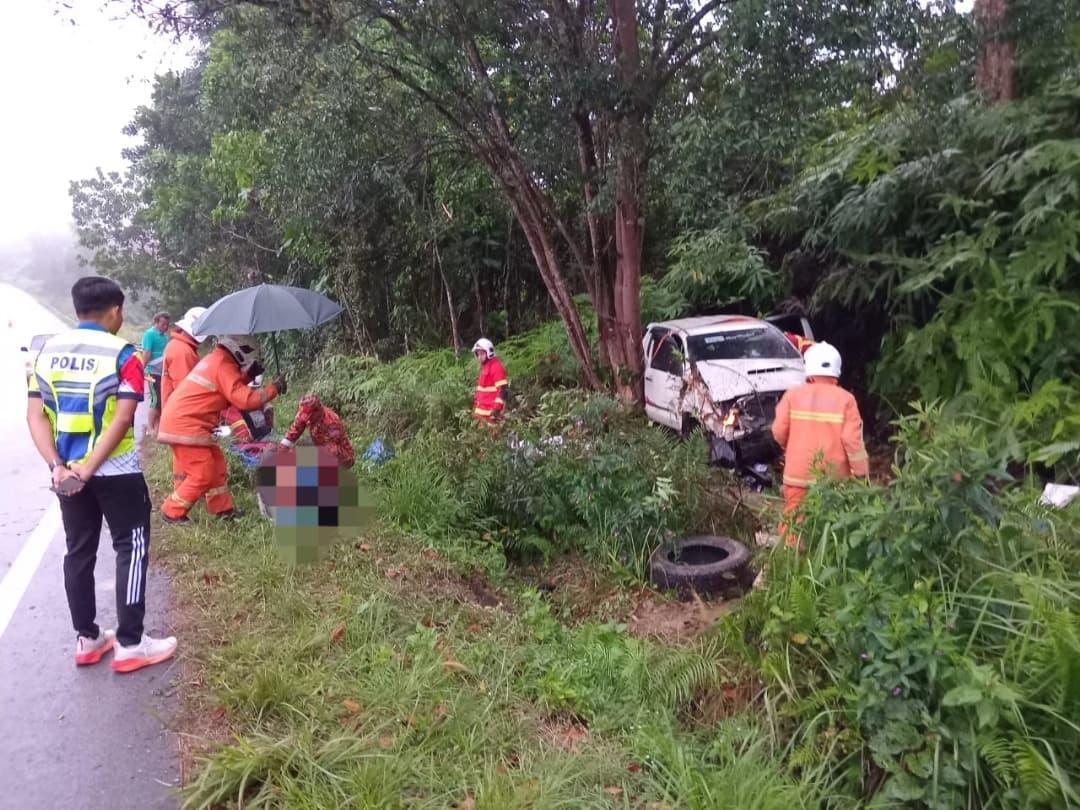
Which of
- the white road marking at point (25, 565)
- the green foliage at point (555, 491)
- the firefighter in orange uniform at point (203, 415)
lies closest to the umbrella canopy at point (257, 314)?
the firefighter in orange uniform at point (203, 415)

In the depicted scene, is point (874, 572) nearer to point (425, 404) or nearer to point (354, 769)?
point (354, 769)

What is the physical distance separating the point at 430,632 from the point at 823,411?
279 cm

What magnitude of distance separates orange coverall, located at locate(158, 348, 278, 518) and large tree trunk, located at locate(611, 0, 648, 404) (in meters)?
4.23

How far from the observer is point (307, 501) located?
17.4 feet

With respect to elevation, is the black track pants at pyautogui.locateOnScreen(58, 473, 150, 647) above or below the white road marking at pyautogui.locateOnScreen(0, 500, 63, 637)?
above

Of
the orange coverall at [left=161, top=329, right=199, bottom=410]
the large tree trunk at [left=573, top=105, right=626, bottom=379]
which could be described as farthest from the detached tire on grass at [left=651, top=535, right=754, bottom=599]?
the orange coverall at [left=161, top=329, right=199, bottom=410]

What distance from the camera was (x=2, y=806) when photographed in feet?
10.1

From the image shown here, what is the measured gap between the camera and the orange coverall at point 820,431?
5105 mm

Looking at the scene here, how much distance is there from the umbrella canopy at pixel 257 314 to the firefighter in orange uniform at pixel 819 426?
4255 millimetres

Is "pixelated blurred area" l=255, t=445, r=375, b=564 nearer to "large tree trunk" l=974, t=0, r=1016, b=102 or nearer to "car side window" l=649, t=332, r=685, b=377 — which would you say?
"car side window" l=649, t=332, r=685, b=377

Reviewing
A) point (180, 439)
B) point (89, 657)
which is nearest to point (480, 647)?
point (89, 657)

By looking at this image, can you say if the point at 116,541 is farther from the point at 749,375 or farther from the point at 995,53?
the point at 995,53

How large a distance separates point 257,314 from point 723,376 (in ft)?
16.1

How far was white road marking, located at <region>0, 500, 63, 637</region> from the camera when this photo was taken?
4.99 meters
